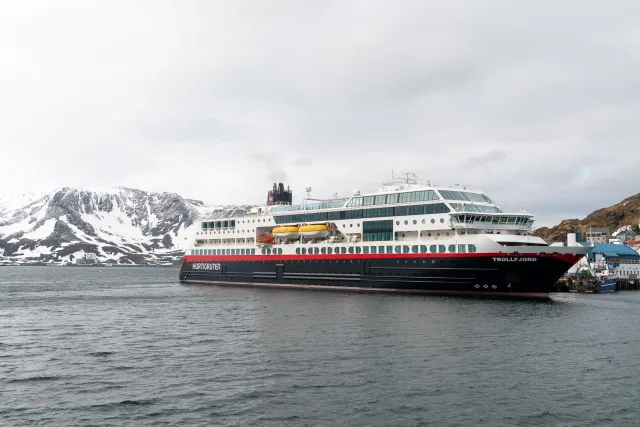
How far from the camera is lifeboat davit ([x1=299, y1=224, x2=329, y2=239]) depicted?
7029cm

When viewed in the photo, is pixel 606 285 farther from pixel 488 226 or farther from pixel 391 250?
pixel 391 250

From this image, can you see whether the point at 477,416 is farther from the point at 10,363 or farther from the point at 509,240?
the point at 509,240

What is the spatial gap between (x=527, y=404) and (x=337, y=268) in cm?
4755

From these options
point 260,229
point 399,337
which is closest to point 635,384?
point 399,337

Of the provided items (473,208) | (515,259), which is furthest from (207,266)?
(515,259)

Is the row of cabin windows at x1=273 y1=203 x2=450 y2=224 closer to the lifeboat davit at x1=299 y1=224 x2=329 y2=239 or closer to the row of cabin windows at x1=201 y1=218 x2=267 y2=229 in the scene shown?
the lifeboat davit at x1=299 y1=224 x2=329 y2=239

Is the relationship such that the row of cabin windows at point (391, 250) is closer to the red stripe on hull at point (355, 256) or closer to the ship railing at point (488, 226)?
the red stripe on hull at point (355, 256)

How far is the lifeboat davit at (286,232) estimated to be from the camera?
74312mm

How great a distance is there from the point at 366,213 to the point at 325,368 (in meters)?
42.2

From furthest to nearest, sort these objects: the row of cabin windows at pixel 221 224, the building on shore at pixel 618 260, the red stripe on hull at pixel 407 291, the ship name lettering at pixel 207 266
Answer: the building on shore at pixel 618 260 < the ship name lettering at pixel 207 266 < the row of cabin windows at pixel 221 224 < the red stripe on hull at pixel 407 291

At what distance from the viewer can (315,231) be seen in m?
70.8

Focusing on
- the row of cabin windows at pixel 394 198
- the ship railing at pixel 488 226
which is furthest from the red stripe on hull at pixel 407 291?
the row of cabin windows at pixel 394 198

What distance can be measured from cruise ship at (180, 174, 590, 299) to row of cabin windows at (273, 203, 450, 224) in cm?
12

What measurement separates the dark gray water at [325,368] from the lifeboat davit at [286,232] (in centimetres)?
2918
